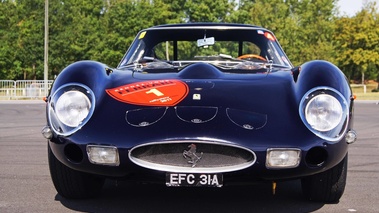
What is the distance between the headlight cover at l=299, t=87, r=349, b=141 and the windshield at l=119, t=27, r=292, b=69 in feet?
3.87

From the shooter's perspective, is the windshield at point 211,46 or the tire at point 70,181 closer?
the tire at point 70,181

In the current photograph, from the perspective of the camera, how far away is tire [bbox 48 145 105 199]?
3781mm

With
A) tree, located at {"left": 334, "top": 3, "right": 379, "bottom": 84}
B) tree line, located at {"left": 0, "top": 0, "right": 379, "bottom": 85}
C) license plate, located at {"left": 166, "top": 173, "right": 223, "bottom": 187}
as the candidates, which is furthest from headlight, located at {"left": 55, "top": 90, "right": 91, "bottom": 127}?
tree, located at {"left": 334, "top": 3, "right": 379, "bottom": 84}

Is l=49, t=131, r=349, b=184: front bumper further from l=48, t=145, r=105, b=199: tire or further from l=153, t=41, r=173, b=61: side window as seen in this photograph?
l=153, t=41, r=173, b=61: side window

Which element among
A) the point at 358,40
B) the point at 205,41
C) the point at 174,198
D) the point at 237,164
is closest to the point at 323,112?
the point at 237,164

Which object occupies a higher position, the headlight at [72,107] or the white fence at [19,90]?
the headlight at [72,107]

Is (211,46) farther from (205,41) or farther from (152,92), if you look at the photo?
(152,92)

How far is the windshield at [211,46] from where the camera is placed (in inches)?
193

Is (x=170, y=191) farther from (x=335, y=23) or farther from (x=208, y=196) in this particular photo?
(x=335, y=23)

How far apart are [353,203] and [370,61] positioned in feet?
154

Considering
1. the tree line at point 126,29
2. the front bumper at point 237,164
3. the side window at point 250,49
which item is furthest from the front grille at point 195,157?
the tree line at point 126,29

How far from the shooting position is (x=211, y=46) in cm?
552

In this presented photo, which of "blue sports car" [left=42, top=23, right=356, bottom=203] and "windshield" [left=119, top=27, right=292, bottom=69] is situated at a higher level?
"windshield" [left=119, top=27, right=292, bottom=69]

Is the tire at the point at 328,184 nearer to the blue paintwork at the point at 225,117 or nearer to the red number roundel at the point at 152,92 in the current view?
the blue paintwork at the point at 225,117
